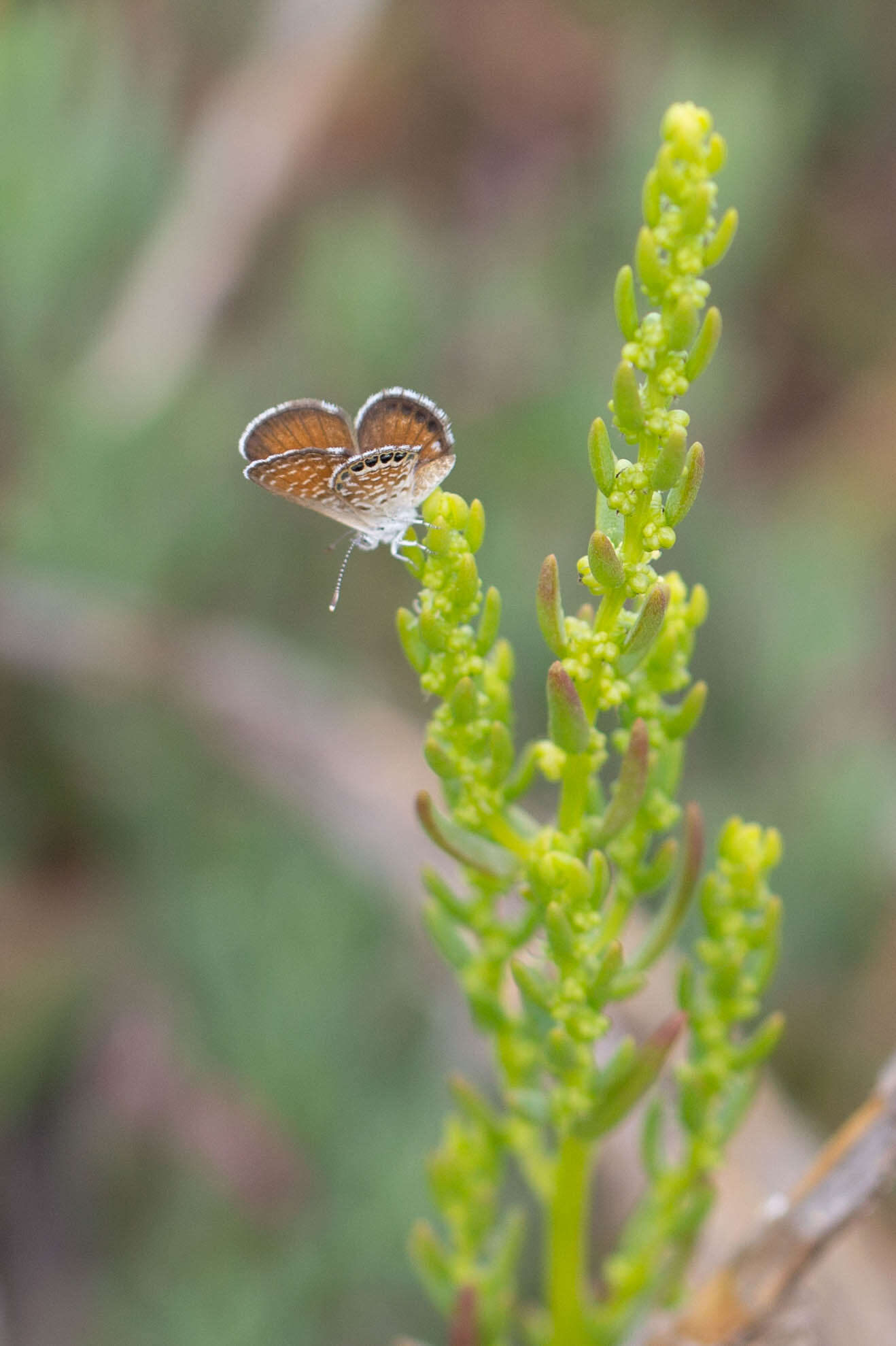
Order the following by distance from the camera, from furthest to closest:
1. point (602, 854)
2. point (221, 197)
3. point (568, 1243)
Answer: point (221, 197), point (568, 1243), point (602, 854)

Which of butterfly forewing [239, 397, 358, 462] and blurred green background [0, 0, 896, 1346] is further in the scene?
blurred green background [0, 0, 896, 1346]

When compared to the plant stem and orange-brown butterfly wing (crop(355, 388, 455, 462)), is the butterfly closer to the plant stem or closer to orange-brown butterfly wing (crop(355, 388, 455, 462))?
orange-brown butterfly wing (crop(355, 388, 455, 462))

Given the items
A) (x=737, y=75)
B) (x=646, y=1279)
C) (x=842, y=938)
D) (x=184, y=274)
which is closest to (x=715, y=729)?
(x=842, y=938)

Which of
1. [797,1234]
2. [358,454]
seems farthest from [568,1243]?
[358,454]

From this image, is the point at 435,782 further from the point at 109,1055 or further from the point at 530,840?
the point at 530,840

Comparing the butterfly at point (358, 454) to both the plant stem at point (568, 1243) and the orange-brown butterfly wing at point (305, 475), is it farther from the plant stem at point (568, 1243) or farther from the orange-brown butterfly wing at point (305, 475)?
the plant stem at point (568, 1243)

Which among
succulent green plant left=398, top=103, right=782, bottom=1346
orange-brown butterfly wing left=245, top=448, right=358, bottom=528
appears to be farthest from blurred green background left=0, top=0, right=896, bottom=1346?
orange-brown butterfly wing left=245, top=448, right=358, bottom=528

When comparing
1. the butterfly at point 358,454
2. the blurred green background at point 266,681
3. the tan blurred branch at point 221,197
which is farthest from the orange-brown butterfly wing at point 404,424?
the tan blurred branch at point 221,197

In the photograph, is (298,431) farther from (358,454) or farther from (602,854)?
(602,854)
